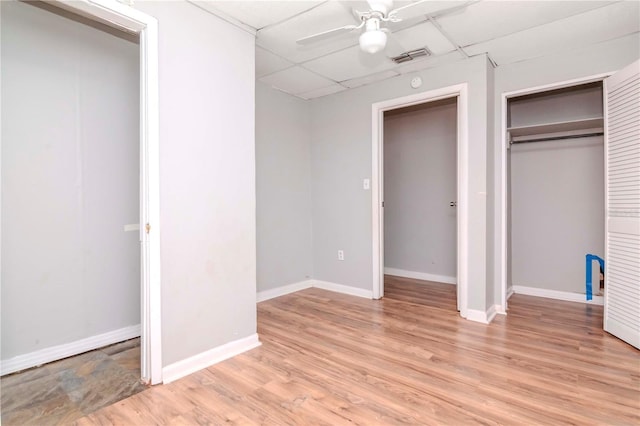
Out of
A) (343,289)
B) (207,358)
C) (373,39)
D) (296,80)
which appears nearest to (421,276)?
(343,289)

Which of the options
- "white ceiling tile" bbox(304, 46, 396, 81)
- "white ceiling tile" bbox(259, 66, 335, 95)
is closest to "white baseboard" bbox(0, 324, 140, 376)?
"white ceiling tile" bbox(259, 66, 335, 95)

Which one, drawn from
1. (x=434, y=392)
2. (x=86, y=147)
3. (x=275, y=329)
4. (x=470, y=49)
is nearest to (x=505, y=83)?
(x=470, y=49)

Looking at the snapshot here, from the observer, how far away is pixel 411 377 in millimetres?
2072

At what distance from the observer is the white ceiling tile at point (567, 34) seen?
238 cm

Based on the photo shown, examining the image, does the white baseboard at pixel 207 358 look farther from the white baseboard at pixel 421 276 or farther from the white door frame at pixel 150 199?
the white baseboard at pixel 421 276

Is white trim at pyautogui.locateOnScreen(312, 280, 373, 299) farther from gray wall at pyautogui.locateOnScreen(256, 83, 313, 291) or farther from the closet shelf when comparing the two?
the closet shelf

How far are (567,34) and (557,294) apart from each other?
265 cm

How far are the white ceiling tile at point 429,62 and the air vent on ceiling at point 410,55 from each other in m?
0.08

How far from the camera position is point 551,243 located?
3789 mm

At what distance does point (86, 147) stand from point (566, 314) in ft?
14.6

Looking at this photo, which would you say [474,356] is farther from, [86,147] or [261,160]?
[86,147]

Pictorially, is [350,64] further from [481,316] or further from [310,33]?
[481,316]

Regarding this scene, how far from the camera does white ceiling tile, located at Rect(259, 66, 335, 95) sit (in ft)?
11.2

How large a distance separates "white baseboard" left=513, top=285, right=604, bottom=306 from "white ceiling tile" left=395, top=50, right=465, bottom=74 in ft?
8.86
